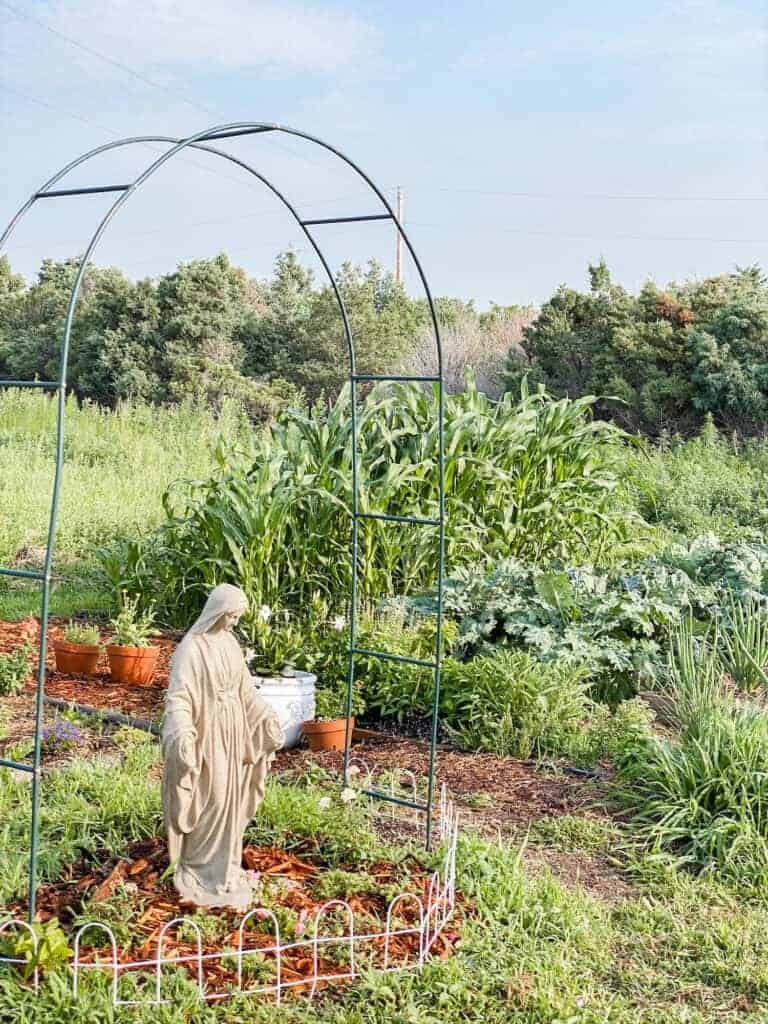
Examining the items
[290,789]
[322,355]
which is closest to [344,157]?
[290,789]

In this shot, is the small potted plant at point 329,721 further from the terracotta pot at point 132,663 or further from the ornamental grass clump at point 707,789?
the ornamental grass clump at point 707,789

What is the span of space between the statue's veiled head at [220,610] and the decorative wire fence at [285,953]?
858 mm

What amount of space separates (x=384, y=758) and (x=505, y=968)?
2.10m

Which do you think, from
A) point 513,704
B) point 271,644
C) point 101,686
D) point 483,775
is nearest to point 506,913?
point 483,775

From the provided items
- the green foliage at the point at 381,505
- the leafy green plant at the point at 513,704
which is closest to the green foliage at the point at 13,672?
the green foliage at the point at 381,505

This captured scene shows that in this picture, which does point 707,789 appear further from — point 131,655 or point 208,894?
point 131,655

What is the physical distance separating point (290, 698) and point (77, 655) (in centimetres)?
178

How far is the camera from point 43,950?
3053 mm

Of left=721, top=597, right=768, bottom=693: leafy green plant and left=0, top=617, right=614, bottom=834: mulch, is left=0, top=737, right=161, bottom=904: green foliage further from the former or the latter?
left=721, top=597, right=768, bottom=693: leafy green plant

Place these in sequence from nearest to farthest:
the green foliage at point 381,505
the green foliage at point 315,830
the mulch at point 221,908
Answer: the mulch at point 221,908
the green foliage at point 315,830
the green foliage at point 381,505

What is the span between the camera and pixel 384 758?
539cm

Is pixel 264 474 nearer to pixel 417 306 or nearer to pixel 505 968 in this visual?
pixel 505 968

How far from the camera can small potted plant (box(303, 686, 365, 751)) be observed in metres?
5.52

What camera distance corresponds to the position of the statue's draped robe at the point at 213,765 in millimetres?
3352
